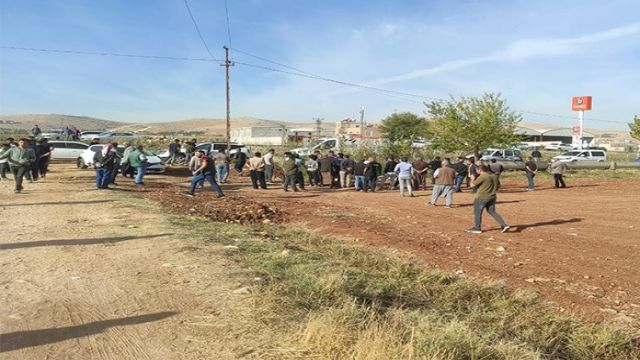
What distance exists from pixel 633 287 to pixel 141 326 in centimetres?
693

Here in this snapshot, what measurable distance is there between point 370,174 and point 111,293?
14.9 meters

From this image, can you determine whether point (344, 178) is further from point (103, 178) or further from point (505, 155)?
point (505, 155)

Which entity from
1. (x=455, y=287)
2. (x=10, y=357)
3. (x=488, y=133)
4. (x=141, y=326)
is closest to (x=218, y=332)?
(x=141, y=326)

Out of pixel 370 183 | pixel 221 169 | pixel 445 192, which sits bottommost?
pixel 370 183

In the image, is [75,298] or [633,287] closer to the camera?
[75,298]

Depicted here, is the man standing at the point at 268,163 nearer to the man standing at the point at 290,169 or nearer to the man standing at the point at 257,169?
the man standing at the point at 257,169

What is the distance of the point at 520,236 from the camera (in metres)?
10.8

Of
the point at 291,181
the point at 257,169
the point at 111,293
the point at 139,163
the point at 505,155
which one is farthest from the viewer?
the point at 505,155

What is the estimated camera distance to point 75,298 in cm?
539

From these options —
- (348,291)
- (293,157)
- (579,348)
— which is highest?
(293,157)

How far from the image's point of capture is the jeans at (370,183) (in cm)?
1983

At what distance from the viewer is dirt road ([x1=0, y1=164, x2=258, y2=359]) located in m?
4.27

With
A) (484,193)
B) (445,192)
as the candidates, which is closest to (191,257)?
(484,193)

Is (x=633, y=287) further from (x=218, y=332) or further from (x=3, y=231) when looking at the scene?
(x=3, y=231)
